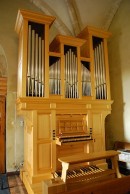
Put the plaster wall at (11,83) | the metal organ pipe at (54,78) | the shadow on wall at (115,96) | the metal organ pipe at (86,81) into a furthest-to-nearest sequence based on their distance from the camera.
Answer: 1. the shadow on wall at (115,96)
2. the plaster wall at (11,83)
3. the metal organ pipe at (86,81)
4. the metal organ pipe at (54,78)

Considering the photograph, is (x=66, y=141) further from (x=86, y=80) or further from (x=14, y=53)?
(x=14, y=53)

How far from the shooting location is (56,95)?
482 cm

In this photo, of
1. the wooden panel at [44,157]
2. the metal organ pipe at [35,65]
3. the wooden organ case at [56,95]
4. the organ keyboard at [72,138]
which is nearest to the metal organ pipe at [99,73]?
the wooden organ case at [56,95]

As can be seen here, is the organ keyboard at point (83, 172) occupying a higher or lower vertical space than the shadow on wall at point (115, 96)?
lower

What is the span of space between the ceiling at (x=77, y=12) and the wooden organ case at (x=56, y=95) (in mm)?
1023

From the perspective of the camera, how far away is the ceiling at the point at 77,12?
6066mm

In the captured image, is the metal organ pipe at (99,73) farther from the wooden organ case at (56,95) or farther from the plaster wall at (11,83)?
the plaster wall at (11,83)

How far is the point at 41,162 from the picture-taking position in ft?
14.7

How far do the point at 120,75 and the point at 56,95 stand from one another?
2415mm

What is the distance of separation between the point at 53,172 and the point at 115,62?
3.96 meters

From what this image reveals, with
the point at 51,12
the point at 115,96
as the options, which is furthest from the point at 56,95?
the point at 51,12

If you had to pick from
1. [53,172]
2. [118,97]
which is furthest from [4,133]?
[118,97]

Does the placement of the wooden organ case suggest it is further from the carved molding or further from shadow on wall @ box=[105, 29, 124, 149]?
the carved molding

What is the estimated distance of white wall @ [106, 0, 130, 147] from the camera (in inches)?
226
